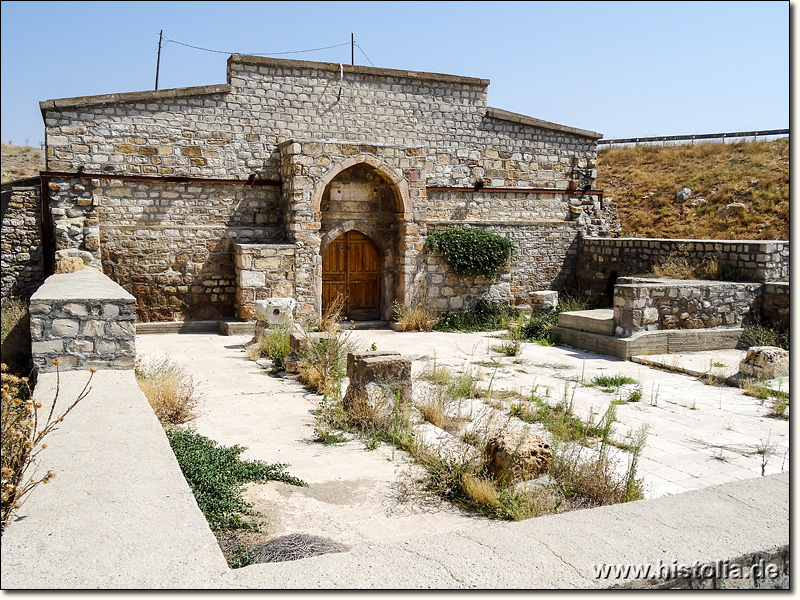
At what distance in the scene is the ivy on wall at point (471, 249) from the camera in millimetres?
14664

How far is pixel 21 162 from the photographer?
2972 centimetres

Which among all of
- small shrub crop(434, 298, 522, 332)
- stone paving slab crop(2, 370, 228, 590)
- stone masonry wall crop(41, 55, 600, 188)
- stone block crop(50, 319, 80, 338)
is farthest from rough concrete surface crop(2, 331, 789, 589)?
stone masonry wall crop(41, 55, 600, 188)

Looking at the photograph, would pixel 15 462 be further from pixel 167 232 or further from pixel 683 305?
pixel 683 305

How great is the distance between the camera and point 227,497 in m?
4.82

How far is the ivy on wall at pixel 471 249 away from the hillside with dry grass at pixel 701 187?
940 centimetres

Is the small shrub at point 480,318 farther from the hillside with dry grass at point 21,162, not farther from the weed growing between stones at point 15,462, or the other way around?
the hillside with dry grass at point 21,162

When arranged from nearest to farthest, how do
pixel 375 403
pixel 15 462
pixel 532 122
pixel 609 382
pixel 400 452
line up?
pixel 15 462, pixel 400 452, pixel 375 403, pixel 609 382, pixel 532 122

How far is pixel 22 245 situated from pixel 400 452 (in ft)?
33.9

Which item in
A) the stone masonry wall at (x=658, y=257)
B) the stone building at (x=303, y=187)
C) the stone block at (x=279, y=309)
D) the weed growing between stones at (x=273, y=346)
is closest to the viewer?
the weed growing between stones at (x=273, y=346)

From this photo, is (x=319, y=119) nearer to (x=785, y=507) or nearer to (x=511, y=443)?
(x=511, y=443)

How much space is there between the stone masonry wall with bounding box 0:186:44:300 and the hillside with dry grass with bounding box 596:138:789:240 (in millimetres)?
17699

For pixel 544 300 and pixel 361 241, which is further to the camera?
pixel 544 300

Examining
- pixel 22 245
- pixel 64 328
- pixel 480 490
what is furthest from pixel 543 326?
pixel 22 245

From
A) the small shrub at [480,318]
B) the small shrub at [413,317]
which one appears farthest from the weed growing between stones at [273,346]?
the small shrub at [480,318]
